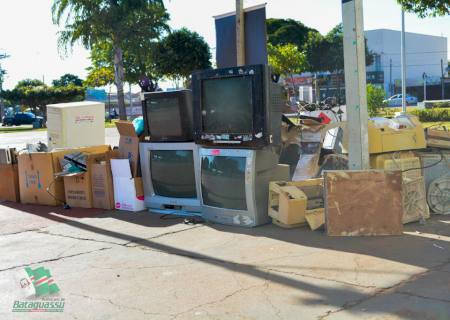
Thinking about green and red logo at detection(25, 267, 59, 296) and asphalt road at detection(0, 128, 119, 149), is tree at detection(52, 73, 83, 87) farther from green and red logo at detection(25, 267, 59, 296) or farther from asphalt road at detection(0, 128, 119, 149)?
green and red logo at detection(25, 267, 59, 296)

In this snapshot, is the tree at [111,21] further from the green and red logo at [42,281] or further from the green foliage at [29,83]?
the green foliage at [29,83]

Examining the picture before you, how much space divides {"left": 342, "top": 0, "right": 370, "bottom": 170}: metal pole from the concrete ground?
109cm

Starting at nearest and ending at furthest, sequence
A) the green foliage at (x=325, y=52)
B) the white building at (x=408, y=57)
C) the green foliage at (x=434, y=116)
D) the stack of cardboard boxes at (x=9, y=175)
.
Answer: the stack of cardboard boxes at (x=9, y=175) < the green foliage at (x=434, y=116) < the green foliage at (x=325, y=52) < the white building at (x=408, y=57)

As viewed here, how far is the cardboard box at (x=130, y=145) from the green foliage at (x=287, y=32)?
2090 inches

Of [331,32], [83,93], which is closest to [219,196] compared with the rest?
[331,32]

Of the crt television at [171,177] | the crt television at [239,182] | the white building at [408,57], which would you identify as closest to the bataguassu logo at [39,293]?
the crt television at [239,182]

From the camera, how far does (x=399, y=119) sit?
7328 mm

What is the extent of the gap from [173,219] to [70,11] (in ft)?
66.2

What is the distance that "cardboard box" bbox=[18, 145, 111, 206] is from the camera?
927 cm

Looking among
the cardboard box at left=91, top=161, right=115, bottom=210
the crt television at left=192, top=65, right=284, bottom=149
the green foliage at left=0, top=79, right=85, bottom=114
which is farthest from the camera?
the green foliage at left=0, top=79, right=85, bottom=114

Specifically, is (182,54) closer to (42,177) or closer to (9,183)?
(9,183)

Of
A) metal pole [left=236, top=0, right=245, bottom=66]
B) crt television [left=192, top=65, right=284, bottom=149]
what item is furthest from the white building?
crt television [left=192, top=65, right=284, bottom=149]

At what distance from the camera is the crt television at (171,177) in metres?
7.88

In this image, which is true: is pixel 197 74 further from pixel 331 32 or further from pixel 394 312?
pixel 331 32
